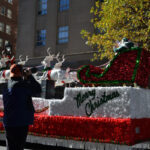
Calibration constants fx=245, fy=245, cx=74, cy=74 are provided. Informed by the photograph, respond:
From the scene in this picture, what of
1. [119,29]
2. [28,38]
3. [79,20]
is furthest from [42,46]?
[119,29]

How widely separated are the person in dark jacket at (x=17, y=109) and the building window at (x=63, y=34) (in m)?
20.8

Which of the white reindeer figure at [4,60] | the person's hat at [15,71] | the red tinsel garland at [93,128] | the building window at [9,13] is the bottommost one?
the red tinsel garland at [93,128]

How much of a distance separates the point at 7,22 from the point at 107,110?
A: 126ft

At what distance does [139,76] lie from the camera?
6.59 meters

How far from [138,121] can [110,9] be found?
331 inches

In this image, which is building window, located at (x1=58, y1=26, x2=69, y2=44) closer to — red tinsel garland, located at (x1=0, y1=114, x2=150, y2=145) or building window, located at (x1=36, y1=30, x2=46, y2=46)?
building window, located at (x1=36, y1=30, x2=46, y2=46)

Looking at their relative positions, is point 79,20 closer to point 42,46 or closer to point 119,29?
point 42,46

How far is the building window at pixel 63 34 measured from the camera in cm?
2472

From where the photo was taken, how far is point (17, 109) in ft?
12.9

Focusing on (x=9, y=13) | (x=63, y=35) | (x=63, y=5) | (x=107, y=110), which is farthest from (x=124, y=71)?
(x=9, y=13)

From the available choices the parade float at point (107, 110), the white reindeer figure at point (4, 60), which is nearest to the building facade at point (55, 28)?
the white reindeer figure at point (4, 60)

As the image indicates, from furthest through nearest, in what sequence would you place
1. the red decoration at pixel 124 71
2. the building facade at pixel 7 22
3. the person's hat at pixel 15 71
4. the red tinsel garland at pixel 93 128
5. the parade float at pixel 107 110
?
the building facade at pixel 7 22 → the red decoration at pixel 124 71 → the parade float at pixel 107 110 → the red tinsel garland at pixel 93 128 → the person's hat at pixel 15 71

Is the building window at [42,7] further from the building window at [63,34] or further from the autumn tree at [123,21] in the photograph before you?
the autumn tree at [123,21]

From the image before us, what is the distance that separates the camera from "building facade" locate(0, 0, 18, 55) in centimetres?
4053
